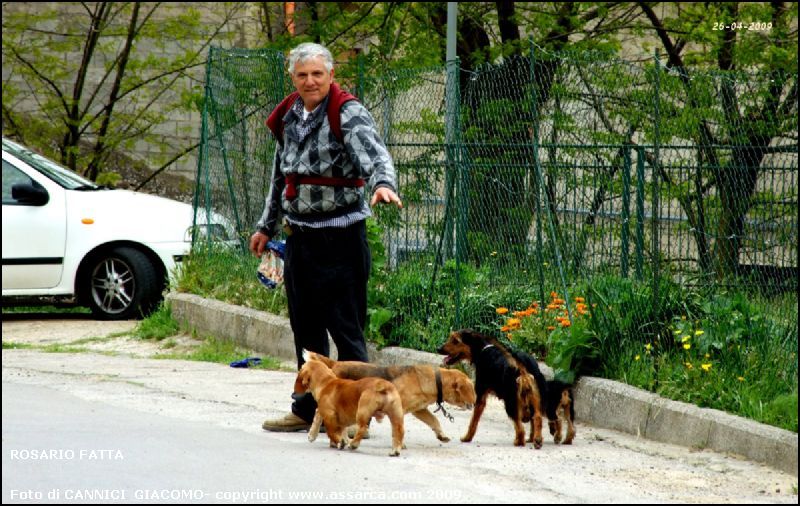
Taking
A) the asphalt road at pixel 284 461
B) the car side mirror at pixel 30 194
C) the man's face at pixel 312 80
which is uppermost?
the man's face at pixel 312 80

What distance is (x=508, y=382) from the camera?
7.11 m

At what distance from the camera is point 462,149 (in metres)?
9.51

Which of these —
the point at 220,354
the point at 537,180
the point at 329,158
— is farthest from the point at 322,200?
the point at 220,354

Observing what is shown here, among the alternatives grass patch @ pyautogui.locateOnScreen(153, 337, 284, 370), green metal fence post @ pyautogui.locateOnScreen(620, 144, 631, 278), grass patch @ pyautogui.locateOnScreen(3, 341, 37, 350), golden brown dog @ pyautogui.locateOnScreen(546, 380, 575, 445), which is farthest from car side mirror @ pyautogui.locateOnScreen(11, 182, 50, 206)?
golden brown dog @ pyautogui.locateOnScreen(546, 380, 575, 445)

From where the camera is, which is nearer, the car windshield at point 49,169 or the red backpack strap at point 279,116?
the red backpack strap at point 279,116

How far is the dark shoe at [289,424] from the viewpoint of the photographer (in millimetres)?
7386

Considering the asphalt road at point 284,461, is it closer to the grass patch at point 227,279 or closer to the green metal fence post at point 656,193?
the green metal fence post at point 656,193

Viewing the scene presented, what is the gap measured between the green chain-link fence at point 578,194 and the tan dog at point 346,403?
206 centimetres

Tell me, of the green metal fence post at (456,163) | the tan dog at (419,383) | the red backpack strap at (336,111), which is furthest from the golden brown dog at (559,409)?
the green metal fence post at (456,163)

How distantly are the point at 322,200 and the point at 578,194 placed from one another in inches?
95.5

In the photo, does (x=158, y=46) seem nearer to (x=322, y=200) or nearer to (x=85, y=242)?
(x=85, y=242)

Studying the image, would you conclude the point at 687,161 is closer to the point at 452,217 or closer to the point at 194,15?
the point at 452,217

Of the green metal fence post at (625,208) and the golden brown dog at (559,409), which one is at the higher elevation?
the green metal fence post at (625,208)

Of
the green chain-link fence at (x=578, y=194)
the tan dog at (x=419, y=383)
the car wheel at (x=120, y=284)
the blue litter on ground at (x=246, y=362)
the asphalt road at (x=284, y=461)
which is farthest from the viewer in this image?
the car wheel at (x=120, y=284)
